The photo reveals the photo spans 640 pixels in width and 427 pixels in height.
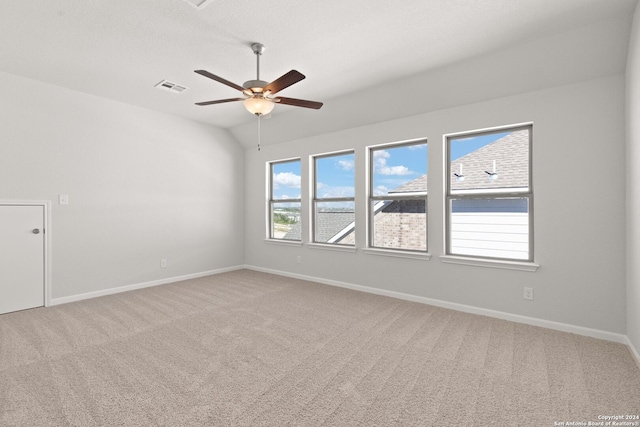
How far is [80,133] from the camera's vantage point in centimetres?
411

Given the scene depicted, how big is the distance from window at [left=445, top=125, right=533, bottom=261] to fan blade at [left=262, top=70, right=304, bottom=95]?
7.66ft

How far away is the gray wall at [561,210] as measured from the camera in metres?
2.83

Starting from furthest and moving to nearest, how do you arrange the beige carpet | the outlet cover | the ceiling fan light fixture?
the outlet cover, the ceiling fan light fixture, the beige carpet

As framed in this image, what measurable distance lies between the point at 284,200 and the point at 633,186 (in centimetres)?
465

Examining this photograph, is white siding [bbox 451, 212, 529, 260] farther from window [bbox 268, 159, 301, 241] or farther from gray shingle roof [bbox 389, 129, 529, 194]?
window [bbox 268, 159, 301, 241]

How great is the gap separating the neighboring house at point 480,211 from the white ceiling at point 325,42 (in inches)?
27.7

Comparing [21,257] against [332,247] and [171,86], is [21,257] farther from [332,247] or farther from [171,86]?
[332,247]

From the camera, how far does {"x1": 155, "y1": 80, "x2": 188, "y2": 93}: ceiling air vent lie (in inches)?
149

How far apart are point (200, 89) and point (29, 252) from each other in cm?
295

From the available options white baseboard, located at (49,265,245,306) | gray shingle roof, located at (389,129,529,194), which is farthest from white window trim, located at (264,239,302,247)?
gray shingle roof, located at (389,129,529,194)

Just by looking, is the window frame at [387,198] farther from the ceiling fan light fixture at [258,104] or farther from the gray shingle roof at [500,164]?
the ceiling fan light fixture at [258,104]

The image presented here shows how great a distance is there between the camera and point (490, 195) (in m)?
3.55

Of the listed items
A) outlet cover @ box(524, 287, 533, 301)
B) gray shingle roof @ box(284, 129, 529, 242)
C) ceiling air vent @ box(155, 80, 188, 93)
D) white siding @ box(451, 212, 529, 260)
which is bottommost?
outlet cover @ box(524, 287, 533, 301)

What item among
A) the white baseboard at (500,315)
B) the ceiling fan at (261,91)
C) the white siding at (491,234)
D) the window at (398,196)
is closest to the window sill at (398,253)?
the window at (398,196)
